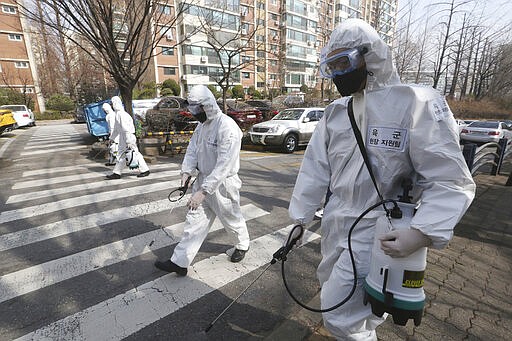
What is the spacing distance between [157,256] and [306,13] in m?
59.2

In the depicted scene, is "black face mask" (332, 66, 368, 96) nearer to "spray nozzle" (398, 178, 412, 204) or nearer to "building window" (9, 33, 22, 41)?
"spray nozzle" (398, 178, 412, 204)

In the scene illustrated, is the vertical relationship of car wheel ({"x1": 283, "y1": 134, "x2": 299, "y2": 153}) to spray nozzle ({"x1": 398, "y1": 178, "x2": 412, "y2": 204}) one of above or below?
below

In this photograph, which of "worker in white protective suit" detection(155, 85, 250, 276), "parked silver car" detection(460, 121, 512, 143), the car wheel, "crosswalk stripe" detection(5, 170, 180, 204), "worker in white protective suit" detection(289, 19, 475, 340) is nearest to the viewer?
"worker in white protective suit" detection(289, 19, 475, 340)

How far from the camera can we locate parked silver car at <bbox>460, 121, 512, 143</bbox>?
14.7 m

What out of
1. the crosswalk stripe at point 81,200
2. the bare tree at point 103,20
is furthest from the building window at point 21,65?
the crosswalk stripe at point 81,200

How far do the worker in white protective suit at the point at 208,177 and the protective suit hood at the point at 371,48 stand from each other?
1.63 m

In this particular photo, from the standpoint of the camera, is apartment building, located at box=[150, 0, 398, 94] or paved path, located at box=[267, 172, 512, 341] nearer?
paved path, located at box=[267, 172, 512, 341]

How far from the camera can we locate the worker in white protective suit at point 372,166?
49.2 inches

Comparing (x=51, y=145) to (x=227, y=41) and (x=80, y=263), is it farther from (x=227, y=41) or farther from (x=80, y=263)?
(x=80, y=263)

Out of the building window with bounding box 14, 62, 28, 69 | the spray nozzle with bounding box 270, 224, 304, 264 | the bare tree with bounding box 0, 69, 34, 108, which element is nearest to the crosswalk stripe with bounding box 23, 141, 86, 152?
the spray nozzle with bounding box 270, 224, 304, 264

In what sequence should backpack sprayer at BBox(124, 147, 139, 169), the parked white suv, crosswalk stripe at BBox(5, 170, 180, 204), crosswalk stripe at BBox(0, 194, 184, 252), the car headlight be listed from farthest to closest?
the parked white suv → the car headlight → backpack sprayer at BBox(124, 147, 139, 169) → crosswalk stripe at BBox(5, 170, 180, 204) → crosswalk stripe at BBox(0, 194, 184, 252)

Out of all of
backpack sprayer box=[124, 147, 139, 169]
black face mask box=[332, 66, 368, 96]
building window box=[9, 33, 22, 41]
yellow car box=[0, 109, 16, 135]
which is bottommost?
backpack sprayer box=[124, 147, 139, 169]

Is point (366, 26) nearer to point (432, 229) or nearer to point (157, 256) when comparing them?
point (432, 229)

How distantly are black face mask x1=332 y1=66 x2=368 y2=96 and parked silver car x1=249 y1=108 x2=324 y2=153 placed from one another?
923 centimetres
